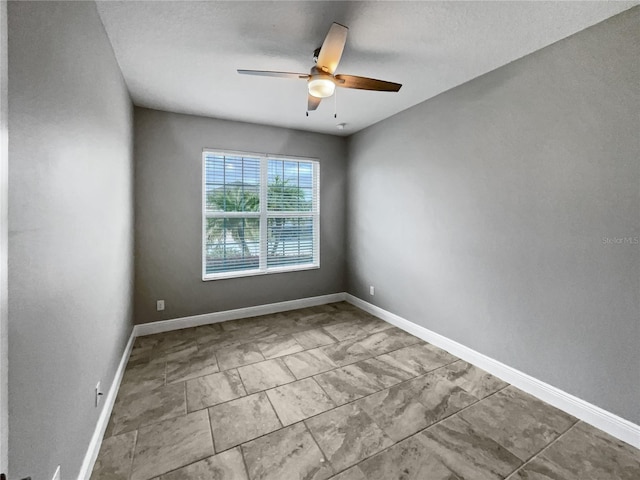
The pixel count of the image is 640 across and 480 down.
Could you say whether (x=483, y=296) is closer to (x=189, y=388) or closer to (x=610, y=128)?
(x=610, y=128)

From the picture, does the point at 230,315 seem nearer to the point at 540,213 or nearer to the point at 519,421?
the point at 519,421

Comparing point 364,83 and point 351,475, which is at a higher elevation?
point 364,83

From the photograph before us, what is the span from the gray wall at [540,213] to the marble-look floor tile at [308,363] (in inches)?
48.9

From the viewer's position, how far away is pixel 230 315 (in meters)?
3.80

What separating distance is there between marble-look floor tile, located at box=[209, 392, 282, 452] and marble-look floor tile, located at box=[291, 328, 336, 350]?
37.3 inches

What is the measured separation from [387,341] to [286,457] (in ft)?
5.90

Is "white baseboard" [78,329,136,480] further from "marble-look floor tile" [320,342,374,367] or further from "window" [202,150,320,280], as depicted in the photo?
"marble-look floor tile" [320,342,374,367]

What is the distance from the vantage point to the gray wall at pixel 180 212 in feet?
10.9

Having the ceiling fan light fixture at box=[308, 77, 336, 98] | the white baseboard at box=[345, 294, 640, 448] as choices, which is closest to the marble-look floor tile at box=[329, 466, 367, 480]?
the white baseboard at box=[345, 294, 640, 448]

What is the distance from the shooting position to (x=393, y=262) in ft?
12.0

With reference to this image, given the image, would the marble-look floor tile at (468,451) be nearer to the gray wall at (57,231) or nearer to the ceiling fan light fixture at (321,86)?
the gray wall at (57,231)

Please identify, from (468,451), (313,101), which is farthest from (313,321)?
(313,101)

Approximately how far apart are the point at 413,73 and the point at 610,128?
1.46m

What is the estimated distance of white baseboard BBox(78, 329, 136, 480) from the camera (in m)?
1.47
